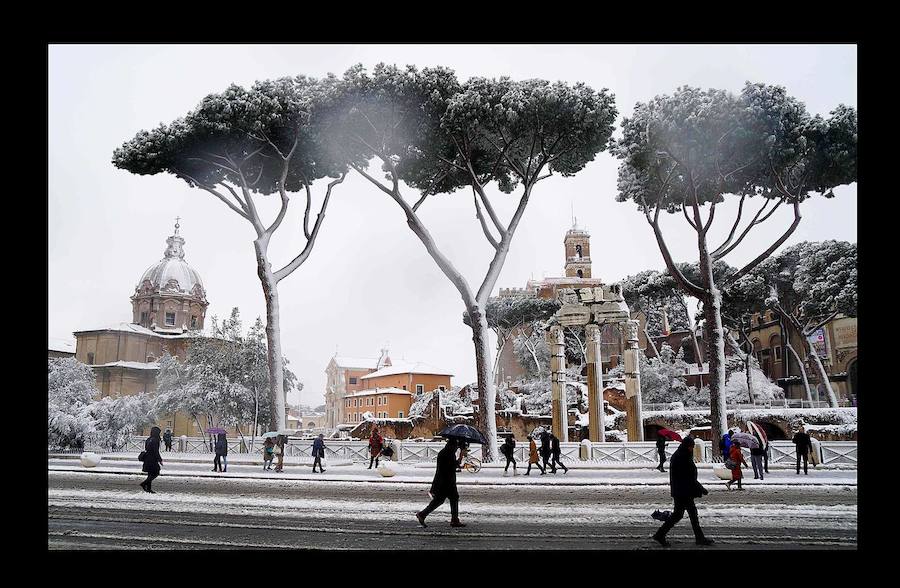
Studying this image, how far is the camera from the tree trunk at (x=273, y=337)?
16.4 metres

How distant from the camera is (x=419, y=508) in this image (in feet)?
30.2

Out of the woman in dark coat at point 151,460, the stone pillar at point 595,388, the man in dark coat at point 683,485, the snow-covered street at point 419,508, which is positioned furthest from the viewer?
the stone pillar at point 595,388

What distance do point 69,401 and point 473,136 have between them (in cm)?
1636

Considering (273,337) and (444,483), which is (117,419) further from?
(444,483)

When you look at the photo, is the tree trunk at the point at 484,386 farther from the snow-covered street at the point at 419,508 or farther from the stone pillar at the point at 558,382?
the stone pillar at the point at 558,382

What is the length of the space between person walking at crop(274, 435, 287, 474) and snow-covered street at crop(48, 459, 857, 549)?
886mm

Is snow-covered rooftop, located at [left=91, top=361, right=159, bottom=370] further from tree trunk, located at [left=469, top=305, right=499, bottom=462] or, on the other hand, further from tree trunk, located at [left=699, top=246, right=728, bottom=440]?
tree trunk, located at [left=699, top=246, right=728, bottom=440]

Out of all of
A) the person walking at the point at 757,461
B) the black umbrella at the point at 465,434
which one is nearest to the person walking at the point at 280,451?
the black umbrella at the point at 465,434

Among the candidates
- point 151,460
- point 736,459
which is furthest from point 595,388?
point 151,460

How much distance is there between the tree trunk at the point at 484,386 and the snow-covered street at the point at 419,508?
6.88ft

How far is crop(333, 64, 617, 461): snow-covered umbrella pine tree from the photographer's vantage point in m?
15.0

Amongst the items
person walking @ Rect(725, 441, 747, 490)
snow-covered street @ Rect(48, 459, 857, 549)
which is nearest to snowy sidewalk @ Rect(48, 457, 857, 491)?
snow-covered street @ Rect(48, 459, 857, 549)
